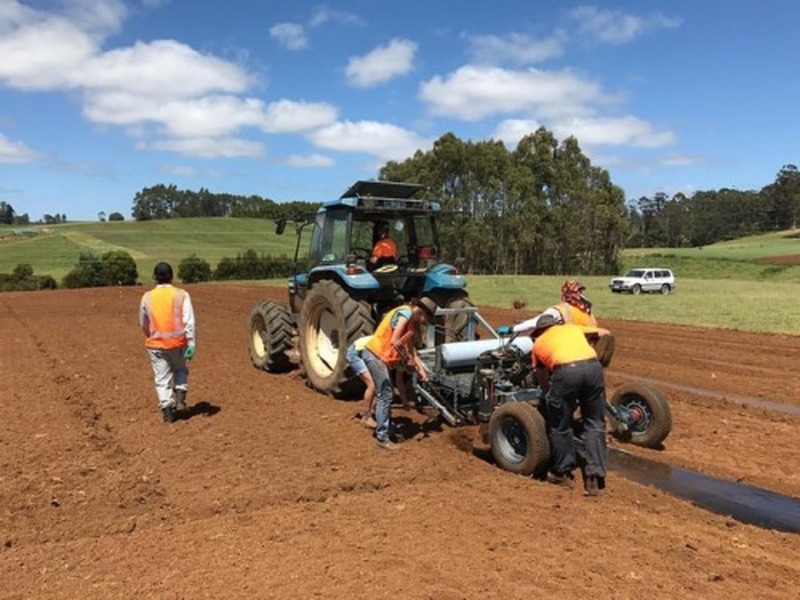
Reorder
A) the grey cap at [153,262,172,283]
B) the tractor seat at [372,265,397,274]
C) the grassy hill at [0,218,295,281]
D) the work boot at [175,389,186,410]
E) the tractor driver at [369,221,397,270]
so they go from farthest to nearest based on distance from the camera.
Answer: the grassy hill at [0,218,295,281]
the tractor driver at [369,221,397,270]
the tractor seat at [372,265,397,274]
the work boot at [175,389,186,410]
the grey cap at [153,262,172,283]

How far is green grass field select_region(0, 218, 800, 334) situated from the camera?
78.5 feet

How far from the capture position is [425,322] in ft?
22.6

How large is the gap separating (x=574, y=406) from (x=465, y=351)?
1641 mm

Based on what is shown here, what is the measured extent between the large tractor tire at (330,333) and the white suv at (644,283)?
100ft

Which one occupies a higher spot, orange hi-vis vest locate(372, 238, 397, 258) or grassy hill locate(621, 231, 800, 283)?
orange hi-vis vest locate(372, 238, 397, 258)

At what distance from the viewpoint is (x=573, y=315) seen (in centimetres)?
696

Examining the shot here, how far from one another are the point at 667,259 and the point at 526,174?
19171mm

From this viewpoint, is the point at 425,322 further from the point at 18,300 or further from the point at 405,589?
the point at 18,300

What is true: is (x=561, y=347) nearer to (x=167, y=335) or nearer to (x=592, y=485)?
(x=592, y=485)

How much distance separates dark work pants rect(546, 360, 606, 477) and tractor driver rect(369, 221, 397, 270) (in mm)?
3822

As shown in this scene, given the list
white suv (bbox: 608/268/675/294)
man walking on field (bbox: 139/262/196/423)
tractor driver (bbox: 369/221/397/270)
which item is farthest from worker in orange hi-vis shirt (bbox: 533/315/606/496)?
white suv (bbox: 608/268/675/294)

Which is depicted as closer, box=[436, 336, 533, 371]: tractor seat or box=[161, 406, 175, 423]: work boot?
box=[436, 336, 533, 371]: tractor seat

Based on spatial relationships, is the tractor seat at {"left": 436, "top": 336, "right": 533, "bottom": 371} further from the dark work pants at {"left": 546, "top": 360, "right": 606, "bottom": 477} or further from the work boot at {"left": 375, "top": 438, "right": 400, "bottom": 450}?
the dark work pants at {"left": 546, "top": 360, "right": 606, "bottom": 477}

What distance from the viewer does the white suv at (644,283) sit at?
37.4 m
